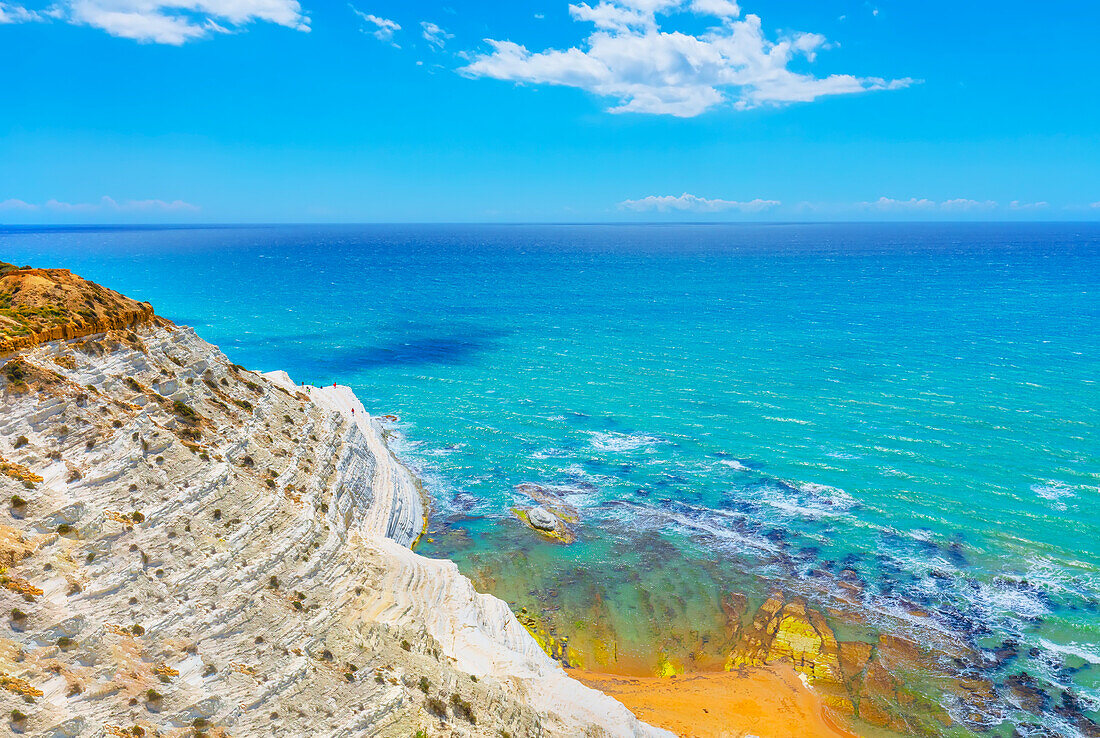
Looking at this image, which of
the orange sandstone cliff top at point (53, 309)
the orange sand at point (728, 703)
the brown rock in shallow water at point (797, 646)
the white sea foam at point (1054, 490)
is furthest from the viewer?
the white sea foam at point (1054, 490)

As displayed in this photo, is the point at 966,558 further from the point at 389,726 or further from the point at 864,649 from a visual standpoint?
the point at 389,726

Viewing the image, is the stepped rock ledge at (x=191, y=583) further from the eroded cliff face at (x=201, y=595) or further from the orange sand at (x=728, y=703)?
the orange sand at (x=728, y=703)

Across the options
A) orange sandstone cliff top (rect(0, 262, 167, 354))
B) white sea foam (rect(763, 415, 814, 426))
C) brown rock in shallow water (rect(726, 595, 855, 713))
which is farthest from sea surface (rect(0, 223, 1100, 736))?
orange sandstone cliff top (rect(0, 262, 167, 354))

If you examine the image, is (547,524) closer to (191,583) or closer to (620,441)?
(620,441)

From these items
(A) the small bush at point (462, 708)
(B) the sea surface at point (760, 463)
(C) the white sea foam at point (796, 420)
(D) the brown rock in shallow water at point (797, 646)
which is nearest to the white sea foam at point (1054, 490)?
(B) the sea surface at point (760, 463)

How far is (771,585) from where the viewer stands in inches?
1539

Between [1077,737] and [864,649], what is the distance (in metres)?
9.02

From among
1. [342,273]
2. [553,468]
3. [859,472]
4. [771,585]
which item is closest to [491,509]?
[553,468]

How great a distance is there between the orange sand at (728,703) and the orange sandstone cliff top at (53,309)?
1248 inches

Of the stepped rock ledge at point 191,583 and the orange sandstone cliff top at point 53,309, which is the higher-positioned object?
the orange sandstone cliff top at point 53,309

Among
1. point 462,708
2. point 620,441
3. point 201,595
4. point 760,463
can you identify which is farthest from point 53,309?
point 760,463

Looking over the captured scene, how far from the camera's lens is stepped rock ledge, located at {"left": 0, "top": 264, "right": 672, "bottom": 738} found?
20844 mm

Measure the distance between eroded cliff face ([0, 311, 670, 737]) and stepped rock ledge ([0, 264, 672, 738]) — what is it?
0.25 ft

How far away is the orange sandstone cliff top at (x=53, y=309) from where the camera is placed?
30.5 m
